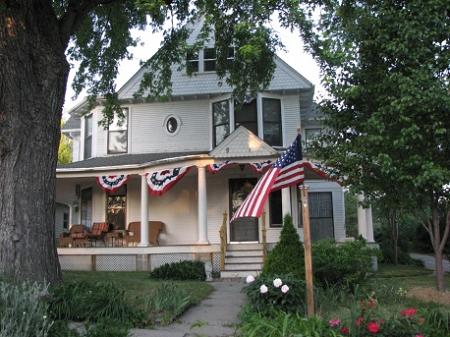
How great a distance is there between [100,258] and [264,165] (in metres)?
6.35

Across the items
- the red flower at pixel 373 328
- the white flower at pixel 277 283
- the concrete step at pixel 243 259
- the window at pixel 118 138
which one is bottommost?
the red flower at pixel 373 328

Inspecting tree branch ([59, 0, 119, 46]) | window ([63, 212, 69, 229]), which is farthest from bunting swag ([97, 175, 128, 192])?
window ([63, 212, 69, 229])

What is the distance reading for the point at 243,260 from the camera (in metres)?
15.0

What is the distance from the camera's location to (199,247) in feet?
50.1

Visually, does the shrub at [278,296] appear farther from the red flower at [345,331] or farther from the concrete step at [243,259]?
the concrete step at [243,259]

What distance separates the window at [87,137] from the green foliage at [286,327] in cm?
1474

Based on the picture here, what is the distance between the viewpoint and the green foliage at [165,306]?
743cm

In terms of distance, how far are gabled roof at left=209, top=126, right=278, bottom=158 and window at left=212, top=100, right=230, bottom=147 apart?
9.45 feet

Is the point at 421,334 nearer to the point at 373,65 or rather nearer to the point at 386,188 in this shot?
the point at 386,188

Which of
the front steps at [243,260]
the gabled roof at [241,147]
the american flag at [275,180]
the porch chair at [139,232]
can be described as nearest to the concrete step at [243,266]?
the front steps at [243,260]

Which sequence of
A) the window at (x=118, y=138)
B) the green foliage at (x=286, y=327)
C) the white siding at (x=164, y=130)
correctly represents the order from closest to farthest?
the green foliage at (x=286, y=327) → the white siding at (x=164, y=130) → the window at (x=118, y=138)

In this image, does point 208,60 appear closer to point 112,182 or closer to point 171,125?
point 171,125

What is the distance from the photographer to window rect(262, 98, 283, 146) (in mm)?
17875

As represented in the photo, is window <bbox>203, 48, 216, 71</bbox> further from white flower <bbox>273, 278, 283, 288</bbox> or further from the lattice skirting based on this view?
white flower <bbox>273, 278, 283, 288</bbox>
